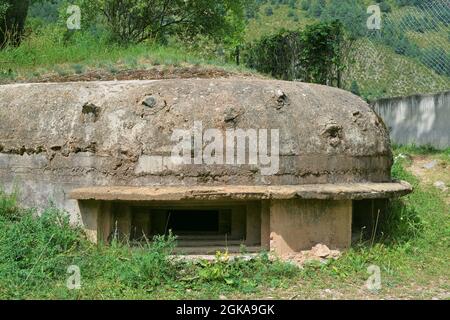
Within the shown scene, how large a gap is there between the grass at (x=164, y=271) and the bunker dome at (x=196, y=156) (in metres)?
0.28

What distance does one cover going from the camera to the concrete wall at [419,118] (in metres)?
10.9

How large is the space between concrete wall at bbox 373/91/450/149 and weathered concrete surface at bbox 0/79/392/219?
17.3 ft

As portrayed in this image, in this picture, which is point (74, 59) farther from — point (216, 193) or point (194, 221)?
point (216, 193)

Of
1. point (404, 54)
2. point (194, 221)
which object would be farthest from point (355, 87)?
point (194, 221)

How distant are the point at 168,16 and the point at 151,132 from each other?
15266 mm

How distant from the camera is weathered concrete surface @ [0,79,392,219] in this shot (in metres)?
5.64

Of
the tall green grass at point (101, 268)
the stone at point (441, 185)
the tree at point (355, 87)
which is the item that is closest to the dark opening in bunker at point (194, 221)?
the tall green grass at point (101, 268)

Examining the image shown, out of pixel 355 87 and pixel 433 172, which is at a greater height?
pixel 355 87

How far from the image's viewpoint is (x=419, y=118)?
11328mm

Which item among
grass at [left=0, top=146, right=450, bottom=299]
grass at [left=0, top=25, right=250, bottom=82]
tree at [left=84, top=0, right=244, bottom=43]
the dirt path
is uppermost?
tree at [left=84, top=0, right=244, bottom=43]

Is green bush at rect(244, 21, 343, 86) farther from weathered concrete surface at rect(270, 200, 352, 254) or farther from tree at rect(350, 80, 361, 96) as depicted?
weathered concrete surface at rect(270, 200, 352, 254)

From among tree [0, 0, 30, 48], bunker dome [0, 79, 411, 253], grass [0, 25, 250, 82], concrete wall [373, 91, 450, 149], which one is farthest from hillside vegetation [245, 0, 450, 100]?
tree [0, 0, 30, 48]

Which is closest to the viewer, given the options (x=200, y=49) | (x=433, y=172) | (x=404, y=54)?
(x=433, y=172)

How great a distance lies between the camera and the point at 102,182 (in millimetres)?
5719
